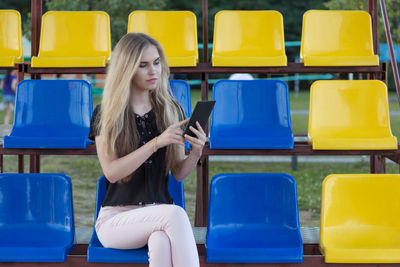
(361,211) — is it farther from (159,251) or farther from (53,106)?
(53,106)

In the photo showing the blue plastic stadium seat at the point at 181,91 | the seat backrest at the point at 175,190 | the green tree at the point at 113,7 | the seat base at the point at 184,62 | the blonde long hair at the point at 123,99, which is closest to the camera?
the blonde long hair at the point at 123,99

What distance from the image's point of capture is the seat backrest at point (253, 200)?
2.66m

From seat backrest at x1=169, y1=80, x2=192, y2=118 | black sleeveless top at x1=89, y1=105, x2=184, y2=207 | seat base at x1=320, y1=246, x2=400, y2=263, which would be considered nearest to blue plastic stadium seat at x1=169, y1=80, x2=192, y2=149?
seat backrest at x1=169, y1=80, x2=192, y2=118

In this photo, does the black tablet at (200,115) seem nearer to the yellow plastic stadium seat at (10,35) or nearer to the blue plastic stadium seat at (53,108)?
the blue plastic stadium seat at (53,108)

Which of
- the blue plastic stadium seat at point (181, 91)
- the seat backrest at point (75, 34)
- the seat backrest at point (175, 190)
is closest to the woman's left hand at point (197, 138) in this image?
the seat backrest at point (175, 190)

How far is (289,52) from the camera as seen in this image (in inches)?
970

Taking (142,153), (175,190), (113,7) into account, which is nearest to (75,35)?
(175,190)

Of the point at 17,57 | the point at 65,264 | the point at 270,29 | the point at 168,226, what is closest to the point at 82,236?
the point at 65,264

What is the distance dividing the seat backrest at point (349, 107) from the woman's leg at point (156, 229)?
108cm

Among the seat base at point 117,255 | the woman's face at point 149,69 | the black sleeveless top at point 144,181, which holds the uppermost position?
the woman's face at point 149,69

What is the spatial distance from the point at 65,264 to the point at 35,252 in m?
0.13

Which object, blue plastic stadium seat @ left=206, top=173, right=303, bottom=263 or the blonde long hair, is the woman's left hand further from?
blue plastic stadium seat @ left=206, top=173, right=303, bottom=263

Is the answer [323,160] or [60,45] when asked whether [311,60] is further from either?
[323,160]

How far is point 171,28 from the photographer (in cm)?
374
